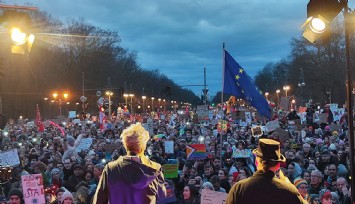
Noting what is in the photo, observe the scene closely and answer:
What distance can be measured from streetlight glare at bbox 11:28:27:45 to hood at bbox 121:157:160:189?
3.79 metres

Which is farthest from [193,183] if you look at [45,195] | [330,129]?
[330,129]

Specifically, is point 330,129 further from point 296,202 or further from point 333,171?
point 296,202

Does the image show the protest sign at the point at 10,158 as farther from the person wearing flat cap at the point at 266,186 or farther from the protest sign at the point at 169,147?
the person wearing flat cap at the point at 266,186

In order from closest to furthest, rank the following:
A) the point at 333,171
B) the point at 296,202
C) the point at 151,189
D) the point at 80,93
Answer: the point at 296,202
the point at 151,189
the point at 333,171
the point at 80,93

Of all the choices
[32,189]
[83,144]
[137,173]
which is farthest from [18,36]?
[83,144]

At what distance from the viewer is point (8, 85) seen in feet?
186

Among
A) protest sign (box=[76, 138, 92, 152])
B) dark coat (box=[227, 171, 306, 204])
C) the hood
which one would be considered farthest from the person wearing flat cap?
protest sign (box=[76, 138, 92, 152])

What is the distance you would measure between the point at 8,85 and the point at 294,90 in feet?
161

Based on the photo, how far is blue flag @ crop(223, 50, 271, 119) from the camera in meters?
11.6

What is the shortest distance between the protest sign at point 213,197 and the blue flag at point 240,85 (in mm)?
4816

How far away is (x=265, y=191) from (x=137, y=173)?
45.2 inches

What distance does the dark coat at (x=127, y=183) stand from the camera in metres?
4.13

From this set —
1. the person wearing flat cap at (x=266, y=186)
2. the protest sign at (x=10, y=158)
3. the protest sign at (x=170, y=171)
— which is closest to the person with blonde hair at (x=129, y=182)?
the person wearing flat cap at (x=266, y=186)

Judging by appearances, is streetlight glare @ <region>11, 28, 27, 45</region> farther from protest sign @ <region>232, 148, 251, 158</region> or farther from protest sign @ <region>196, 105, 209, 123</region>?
→ protest sign @ <region>196, 105, 209, 123</region>
